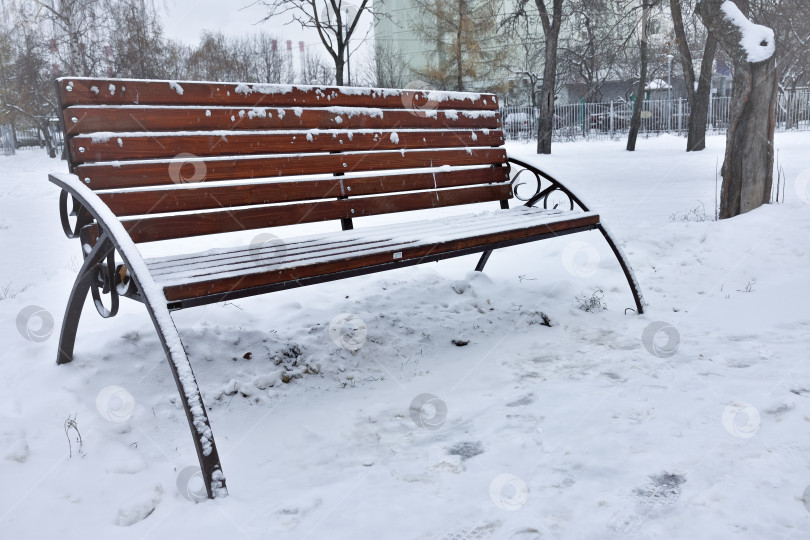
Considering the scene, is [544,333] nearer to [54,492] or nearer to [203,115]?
[203,115]

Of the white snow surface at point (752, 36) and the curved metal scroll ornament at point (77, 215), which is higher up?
the white snow surface at point (752, 36)

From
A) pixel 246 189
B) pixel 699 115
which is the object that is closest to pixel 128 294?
pixel 246 189

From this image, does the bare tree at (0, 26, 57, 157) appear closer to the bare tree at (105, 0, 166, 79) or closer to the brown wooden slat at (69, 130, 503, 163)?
the bare tree at (105, 0, 166, 79)

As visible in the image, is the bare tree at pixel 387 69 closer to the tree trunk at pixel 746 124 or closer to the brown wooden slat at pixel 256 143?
the tree trunk at pixel 746 124

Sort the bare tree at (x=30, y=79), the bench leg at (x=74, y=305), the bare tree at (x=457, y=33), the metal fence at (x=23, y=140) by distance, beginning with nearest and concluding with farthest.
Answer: the bench leg at (x=74, y=305), the bare tree at (x=457, y=33), the bare tree at (x=30, y=79), the metal fence at (x=23, y=140)

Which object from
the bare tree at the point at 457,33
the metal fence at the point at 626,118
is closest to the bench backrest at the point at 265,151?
the bare tree at the point at 457,33

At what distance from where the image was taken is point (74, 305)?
2594 mm

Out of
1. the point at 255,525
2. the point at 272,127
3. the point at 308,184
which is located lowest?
the point at 255,525

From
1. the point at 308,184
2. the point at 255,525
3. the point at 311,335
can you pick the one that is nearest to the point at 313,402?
the point at 311,335

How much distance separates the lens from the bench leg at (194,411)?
1.86 m

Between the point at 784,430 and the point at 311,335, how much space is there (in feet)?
6.58

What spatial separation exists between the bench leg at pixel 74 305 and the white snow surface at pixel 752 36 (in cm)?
477

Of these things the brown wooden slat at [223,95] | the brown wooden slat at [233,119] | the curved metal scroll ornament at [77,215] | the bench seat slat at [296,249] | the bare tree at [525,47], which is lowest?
the bench seat slat at [296,249]

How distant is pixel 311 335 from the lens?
316cm
